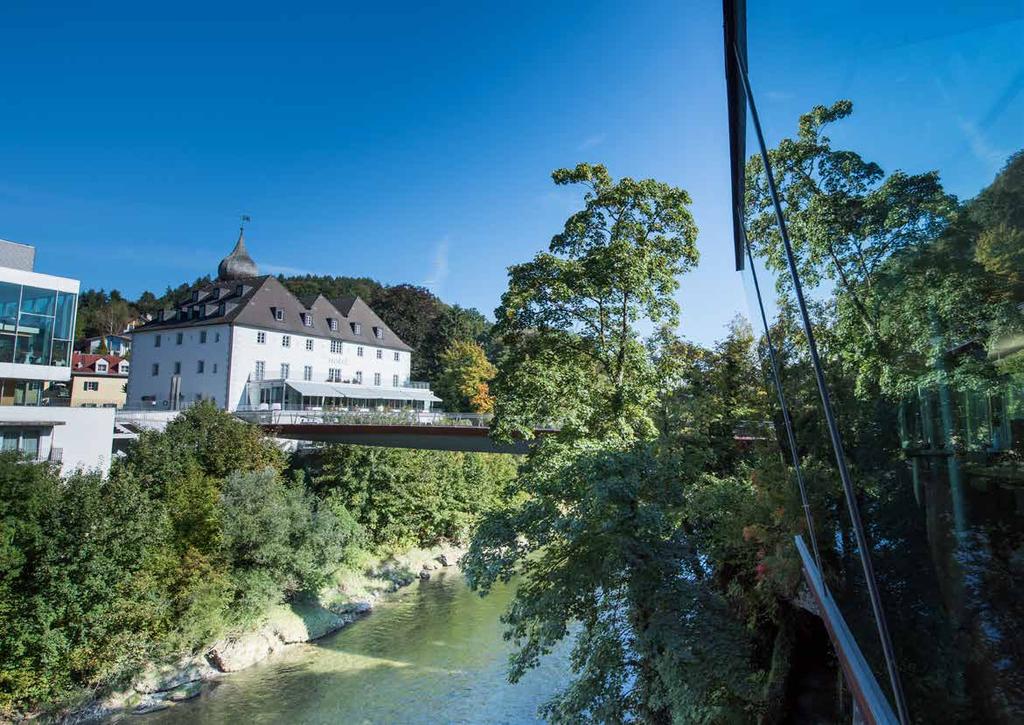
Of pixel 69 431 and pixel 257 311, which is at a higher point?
pixel 257 311

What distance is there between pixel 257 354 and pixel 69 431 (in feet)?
61.7

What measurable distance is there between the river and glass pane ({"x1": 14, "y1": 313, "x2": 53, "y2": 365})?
39.0 feet

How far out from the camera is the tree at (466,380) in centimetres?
4503

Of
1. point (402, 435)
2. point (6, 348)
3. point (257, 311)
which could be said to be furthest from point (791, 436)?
point (257, 311)

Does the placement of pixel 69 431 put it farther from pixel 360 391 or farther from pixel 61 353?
pixel 360 391

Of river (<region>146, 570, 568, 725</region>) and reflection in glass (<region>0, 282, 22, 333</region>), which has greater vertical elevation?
reflection in glass (<region>0, 282, 22, 333</region>)

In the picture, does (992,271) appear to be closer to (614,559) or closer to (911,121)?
(911,121)

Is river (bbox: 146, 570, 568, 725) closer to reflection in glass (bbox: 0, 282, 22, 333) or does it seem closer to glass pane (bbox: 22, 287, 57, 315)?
reflection in glass (bbox: 0, 282, 22, 333)

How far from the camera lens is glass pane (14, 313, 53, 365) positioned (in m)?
17.5

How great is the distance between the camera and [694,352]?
15258 millimetres

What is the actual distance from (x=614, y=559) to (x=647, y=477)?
4.52 ft

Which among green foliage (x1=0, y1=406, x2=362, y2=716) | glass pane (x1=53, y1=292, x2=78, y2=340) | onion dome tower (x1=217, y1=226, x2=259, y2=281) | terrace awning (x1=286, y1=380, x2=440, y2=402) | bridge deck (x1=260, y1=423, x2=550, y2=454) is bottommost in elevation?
green foliage (x1=0, y1=406, x2=362, y2=716)

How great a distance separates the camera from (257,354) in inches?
1393

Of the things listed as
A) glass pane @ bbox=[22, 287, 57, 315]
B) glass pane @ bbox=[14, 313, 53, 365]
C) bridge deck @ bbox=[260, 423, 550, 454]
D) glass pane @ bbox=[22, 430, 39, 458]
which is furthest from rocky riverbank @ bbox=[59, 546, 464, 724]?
glass pane @ bbox=[22, 287, 57, 315]
